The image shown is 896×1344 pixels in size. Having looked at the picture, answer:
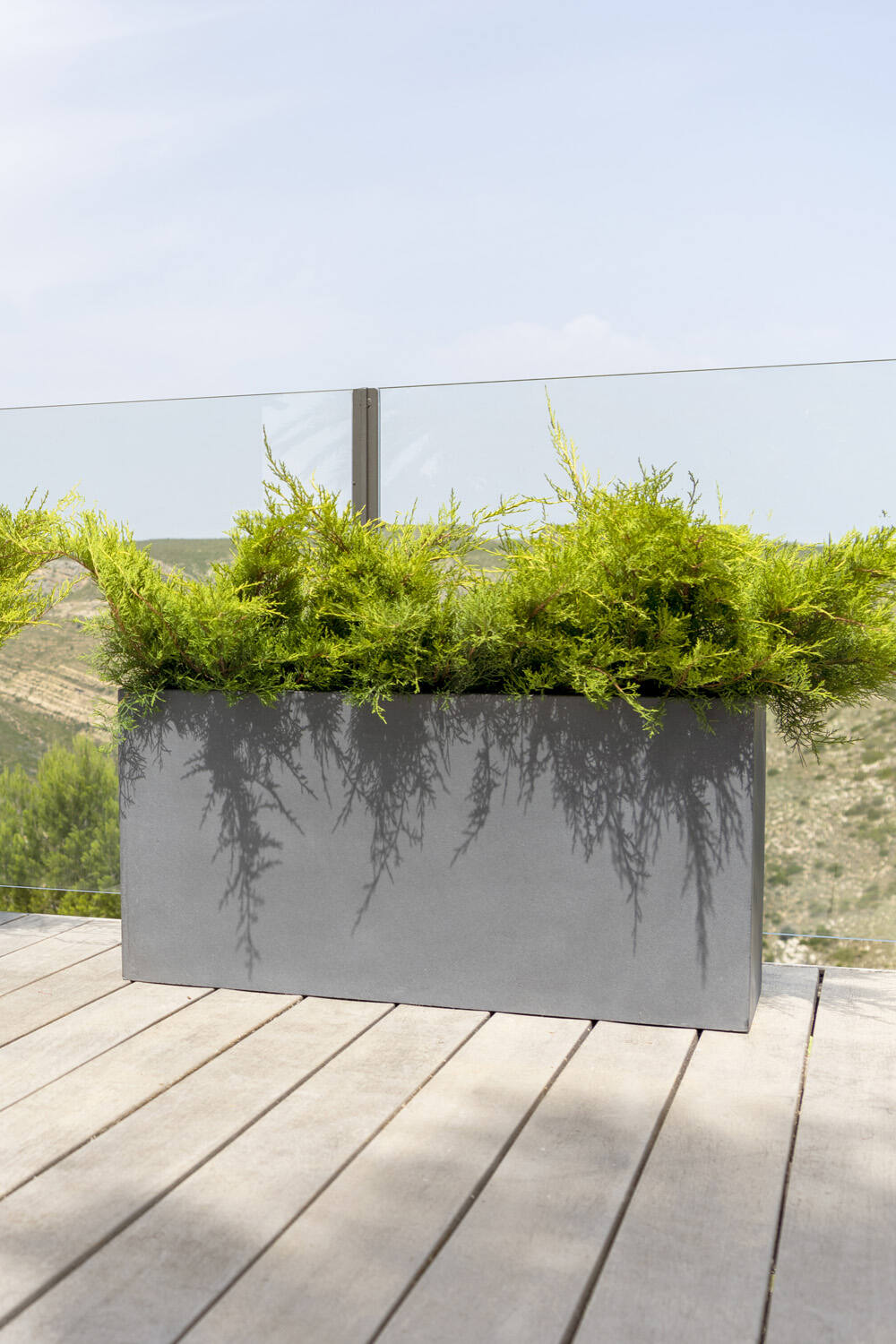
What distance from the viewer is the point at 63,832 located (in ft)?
12.5

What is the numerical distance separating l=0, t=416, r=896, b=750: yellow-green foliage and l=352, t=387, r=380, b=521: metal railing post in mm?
572

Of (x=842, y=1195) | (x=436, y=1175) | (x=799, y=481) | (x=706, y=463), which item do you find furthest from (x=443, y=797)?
(x=799, y=481)

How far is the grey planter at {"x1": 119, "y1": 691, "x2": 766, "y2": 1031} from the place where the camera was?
255 centimetres

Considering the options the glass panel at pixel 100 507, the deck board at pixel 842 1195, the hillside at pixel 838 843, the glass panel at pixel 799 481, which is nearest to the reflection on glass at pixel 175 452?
the glass panel at pixel 100 507

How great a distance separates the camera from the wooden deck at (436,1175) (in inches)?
59.2

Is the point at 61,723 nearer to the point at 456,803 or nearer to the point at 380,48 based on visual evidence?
the point at 456,803

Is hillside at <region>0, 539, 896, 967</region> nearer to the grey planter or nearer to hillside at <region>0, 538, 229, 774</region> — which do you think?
the grey planter

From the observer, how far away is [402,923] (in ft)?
8.96

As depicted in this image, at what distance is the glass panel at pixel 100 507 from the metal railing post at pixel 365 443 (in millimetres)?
111

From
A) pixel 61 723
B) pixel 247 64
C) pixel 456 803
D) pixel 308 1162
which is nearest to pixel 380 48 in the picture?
pixel 247 64

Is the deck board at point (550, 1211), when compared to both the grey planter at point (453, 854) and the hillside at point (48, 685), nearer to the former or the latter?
the grey planter at point (453, 854)

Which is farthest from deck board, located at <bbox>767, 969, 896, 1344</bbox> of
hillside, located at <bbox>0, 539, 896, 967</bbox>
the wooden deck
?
hillside, located at <bbox>0, 539, 896, 967</bbox>

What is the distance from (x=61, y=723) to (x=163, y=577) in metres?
1.16

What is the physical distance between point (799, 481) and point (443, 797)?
A: 1.45m
